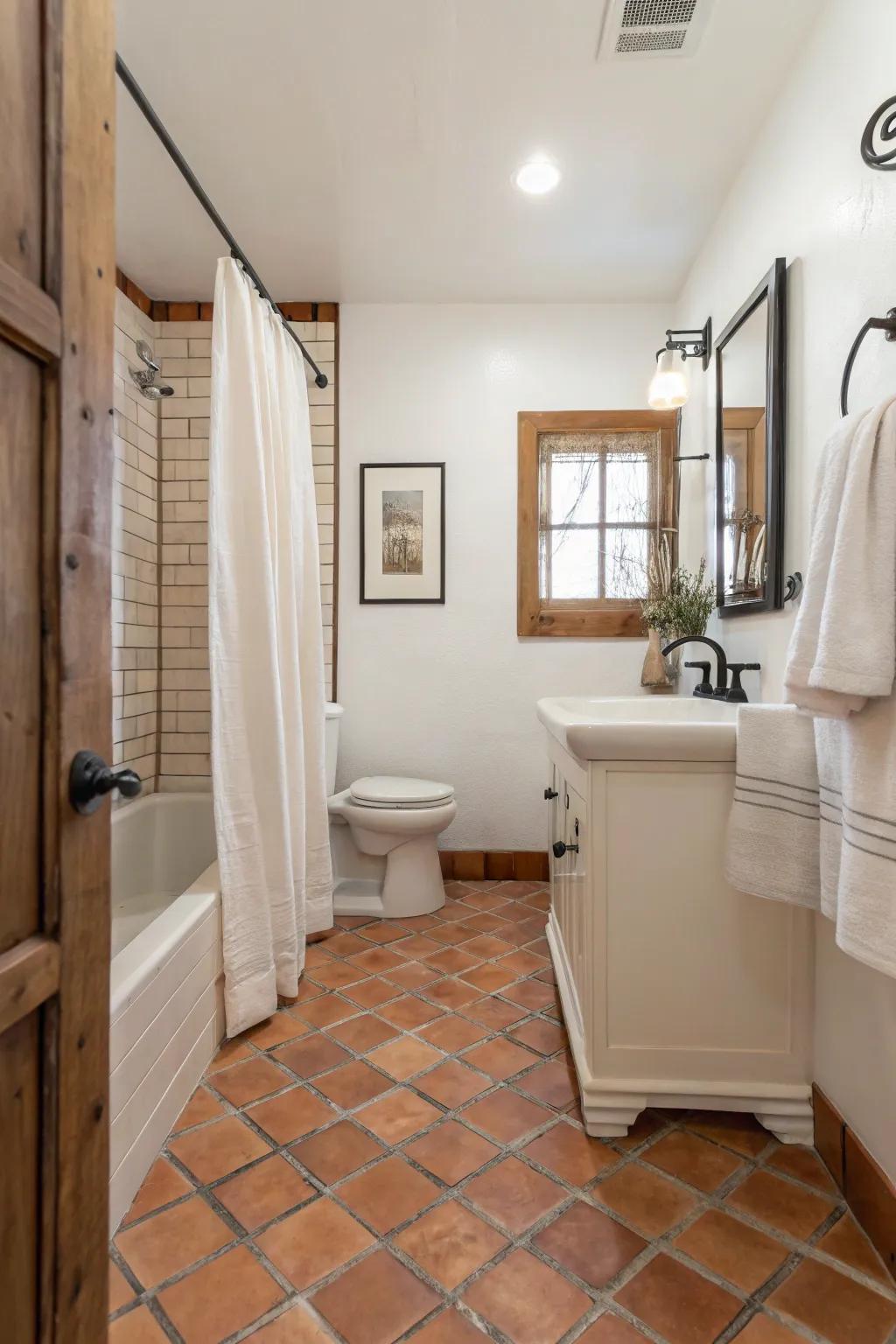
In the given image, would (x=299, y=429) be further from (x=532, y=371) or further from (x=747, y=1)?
(x=747, y=1)

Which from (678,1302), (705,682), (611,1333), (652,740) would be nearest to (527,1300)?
(611,1333)

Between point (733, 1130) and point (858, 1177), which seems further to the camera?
point (733, 1130)

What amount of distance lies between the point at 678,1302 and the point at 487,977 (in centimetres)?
106

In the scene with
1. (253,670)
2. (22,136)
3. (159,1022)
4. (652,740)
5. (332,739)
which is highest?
(22,136)

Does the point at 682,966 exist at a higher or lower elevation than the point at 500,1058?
higher

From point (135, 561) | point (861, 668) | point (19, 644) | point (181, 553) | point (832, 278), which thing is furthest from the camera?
point (181, 553)

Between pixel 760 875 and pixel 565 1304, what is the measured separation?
0.73 metres

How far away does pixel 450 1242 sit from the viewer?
1.14 meters

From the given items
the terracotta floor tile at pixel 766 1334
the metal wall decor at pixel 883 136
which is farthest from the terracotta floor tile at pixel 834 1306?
the metal wall decor at pixel 883 136

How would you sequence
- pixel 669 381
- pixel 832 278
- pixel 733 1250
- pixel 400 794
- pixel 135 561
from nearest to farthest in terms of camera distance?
pixel 733 1250, pixel 832 278, pixel 669 381, pixel 400 794, pixel 135 561

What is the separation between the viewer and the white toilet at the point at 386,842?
2479mm

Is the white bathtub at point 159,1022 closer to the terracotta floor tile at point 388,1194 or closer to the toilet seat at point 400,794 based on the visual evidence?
the terracotta floor tile at point 388,1194

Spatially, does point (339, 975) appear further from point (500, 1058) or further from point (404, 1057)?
point (500, 1058)

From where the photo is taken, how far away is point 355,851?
8.73 ft
